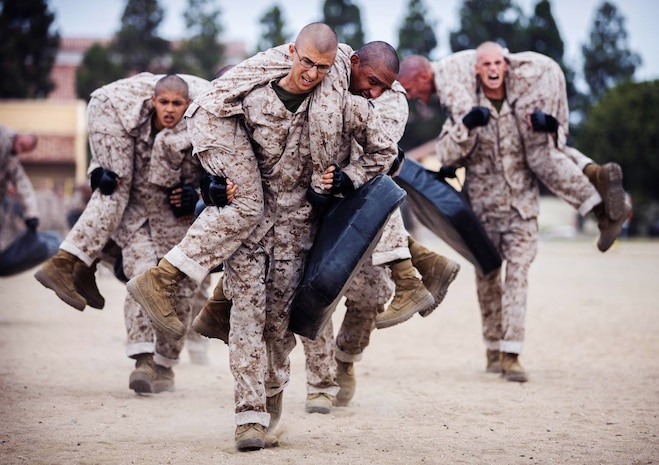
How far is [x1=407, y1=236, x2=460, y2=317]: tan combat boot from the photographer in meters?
7.34

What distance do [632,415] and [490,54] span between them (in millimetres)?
3209

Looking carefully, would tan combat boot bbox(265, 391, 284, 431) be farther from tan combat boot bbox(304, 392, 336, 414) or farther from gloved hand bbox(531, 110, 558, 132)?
gloved hand bbox(531, 110, 558, 132)

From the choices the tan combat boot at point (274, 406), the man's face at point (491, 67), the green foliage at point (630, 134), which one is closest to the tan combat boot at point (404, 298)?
the tan combat boot at point (274, 406)

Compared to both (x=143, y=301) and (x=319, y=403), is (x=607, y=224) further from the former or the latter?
(x=143, y=301)

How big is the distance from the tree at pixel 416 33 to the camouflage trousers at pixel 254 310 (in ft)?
173

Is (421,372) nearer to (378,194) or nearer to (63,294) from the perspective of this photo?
(63,294)

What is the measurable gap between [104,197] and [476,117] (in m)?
2.91

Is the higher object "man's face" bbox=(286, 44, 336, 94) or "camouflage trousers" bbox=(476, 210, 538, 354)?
"man's face" bbox=(286, 44, 336, 94)

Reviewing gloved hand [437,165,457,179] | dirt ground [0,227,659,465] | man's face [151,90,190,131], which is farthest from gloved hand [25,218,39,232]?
gloved hand [437,165,457,179]

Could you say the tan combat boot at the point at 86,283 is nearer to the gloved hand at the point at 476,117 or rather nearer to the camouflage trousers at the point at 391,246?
the camouflage trousers at the point at 391,246

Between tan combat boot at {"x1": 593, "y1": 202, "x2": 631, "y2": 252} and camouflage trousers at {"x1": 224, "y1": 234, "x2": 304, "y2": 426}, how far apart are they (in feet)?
12.1

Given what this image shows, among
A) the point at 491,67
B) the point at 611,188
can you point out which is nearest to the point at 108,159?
the point at 491,67

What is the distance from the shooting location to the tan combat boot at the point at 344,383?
745cm

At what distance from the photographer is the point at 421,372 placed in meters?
9.18
